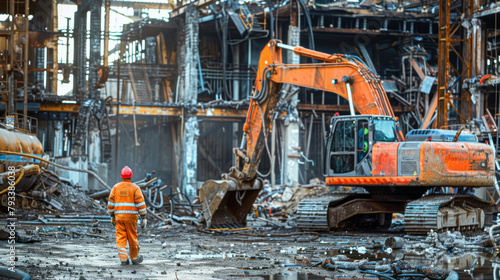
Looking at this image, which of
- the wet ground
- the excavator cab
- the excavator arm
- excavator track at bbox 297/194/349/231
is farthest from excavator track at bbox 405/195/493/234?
excavator track at bbox 297/194/349/231

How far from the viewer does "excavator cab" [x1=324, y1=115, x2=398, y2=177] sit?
58.6 ft

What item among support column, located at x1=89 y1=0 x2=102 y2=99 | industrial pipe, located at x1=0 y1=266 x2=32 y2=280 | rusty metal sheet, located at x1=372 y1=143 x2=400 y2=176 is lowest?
industrial pipe, located at x1=0 y1=266 x2=32 y2=280

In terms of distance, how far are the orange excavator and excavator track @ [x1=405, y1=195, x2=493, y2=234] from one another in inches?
0.9

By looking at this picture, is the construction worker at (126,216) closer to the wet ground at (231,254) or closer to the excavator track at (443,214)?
the wet ground at (231,254)

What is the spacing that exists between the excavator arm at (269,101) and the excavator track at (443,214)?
196 cm

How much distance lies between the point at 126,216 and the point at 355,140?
8.10 m

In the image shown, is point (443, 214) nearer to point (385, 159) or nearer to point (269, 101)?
point (385, 159)

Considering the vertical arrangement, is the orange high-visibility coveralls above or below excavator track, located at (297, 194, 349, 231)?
above

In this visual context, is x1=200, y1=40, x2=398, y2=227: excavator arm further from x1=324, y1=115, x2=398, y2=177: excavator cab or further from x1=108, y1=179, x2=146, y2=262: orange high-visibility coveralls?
x1=108, y1=179, x2=146, y2=262: orange high-visibility coveralls

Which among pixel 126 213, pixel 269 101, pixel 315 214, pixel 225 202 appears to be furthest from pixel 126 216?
pixel 269 101

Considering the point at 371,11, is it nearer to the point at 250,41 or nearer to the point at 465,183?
the point at 250,41

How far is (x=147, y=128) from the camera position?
143 ft

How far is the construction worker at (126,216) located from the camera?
11.6 m

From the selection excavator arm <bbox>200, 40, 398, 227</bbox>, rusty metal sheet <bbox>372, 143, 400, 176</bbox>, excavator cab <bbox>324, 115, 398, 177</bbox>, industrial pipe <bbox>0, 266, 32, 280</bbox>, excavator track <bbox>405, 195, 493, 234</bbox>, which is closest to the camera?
industrial pipe <bbox>0, 266, 32, 280</bbox>
